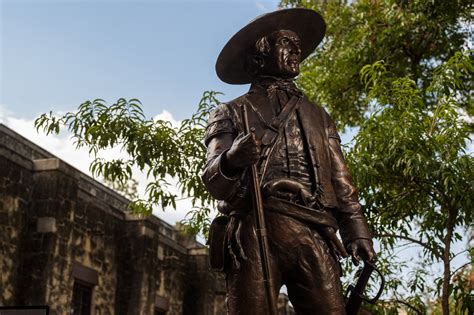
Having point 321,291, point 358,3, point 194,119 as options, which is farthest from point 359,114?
point 321,291

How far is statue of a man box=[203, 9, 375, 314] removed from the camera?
3529mm

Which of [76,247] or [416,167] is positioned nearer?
[416,167]

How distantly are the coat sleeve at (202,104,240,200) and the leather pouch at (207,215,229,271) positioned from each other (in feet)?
0.62

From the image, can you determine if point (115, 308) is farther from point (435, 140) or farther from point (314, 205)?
point (314, 205)

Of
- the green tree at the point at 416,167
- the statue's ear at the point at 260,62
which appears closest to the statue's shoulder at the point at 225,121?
the statue's ear at the point at 260,62

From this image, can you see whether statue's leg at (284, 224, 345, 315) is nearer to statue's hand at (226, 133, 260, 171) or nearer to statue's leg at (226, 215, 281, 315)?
statue's leg at (226, 215, 281, 315)

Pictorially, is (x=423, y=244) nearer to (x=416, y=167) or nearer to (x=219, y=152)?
(x=416, y=167)

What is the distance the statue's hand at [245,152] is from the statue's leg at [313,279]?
0.49 meters

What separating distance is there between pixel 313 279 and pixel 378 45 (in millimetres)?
8302

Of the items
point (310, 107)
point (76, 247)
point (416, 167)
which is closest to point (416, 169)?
point (416, 167)

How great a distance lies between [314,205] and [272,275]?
1.47ft

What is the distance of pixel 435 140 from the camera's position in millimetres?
7500

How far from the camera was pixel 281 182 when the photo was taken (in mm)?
3576

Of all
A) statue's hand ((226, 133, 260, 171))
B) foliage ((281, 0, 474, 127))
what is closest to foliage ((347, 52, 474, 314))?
foliage ((281, 0, 474, 127))
